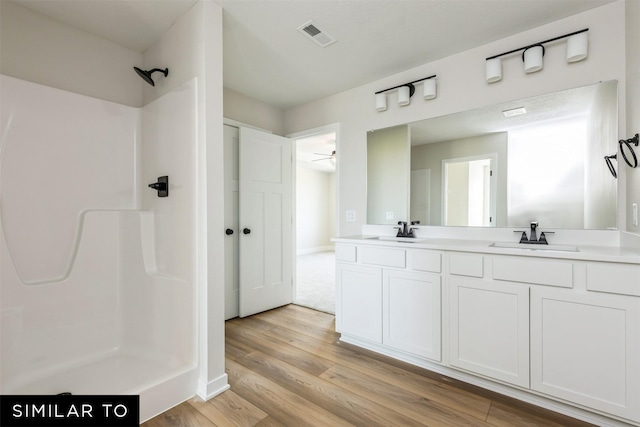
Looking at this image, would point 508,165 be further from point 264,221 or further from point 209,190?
point 264,221

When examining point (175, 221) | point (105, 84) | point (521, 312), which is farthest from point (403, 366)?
point (105, 84)

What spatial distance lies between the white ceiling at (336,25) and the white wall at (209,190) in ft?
0.79

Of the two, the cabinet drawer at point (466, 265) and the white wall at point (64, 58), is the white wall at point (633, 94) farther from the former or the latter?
the white wall at point (64, 58)

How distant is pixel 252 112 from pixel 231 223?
1.35m

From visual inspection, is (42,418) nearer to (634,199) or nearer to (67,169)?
(67,169)

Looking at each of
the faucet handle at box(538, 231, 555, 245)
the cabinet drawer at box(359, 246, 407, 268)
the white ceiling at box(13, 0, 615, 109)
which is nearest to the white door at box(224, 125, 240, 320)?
the white ceiling at box(13, 0, 615, 109)

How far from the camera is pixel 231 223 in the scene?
10.2ft

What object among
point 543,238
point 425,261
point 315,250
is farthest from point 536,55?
point 315,250

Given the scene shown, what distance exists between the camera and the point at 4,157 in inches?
67.3

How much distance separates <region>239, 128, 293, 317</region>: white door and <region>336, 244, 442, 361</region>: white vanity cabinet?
112 cm

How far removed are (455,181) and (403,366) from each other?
155 cm

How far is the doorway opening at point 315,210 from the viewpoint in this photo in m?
5.30

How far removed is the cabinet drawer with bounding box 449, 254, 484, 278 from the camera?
70.9 inches

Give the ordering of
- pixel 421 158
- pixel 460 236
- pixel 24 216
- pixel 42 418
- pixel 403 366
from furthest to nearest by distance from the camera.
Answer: pixel 421 158 → pixel 460 236 → pixel 403 366 → pixel 24 216 → pixel 42 418
